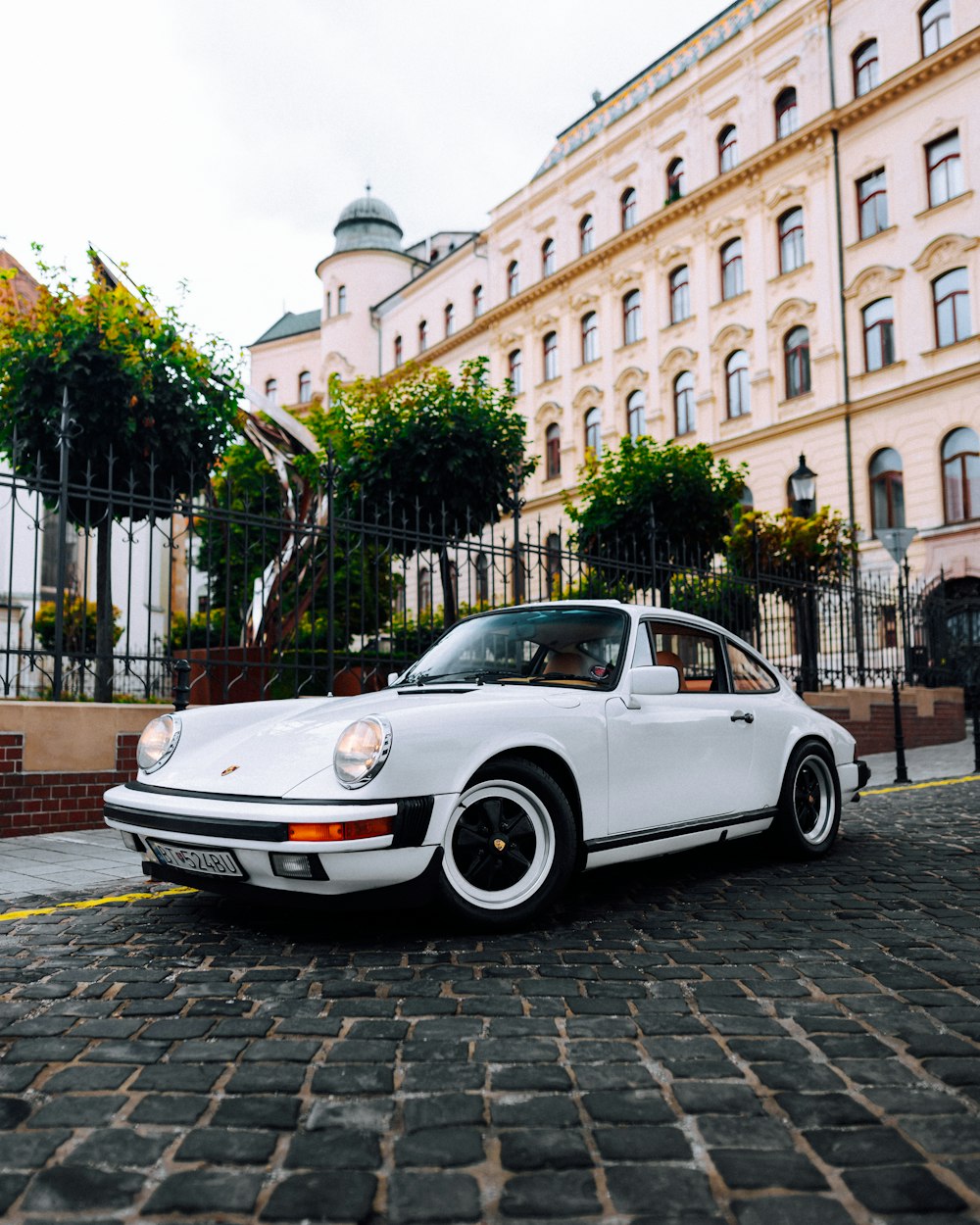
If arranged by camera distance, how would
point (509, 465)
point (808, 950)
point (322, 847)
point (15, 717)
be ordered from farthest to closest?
point (509, 465)
point (15, 717)
point (808, 950)
point (322, 847)

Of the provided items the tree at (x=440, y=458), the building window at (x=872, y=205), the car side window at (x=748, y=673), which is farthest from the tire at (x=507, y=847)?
the building window at (x=872, y=205)

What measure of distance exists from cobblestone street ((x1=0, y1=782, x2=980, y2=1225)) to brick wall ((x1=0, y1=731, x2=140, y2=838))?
2.82 metres

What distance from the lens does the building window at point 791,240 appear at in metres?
30.8

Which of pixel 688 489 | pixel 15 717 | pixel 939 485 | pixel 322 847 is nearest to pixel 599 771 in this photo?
pixel 322 847

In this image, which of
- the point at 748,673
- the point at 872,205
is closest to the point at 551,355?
the point at 872,205

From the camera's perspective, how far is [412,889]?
12.1 feet

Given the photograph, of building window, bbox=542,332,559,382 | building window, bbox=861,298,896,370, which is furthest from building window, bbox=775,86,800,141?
building window, bbox=542,332,559,382

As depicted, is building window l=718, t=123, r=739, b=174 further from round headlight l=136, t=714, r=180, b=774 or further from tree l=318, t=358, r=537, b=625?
round headlight l=136, t=714, r=180, b=774

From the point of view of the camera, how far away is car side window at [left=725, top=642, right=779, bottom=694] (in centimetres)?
560

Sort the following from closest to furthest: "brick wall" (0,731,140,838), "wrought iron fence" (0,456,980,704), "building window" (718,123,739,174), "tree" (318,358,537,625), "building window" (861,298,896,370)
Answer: "brick wall" (0,731,140,838)
"wrought iron fence" (0,456,980,704)
"tree" (318,358,537,625)
"building window" (861,298,896,370)
"building window" (718,123,739,174)

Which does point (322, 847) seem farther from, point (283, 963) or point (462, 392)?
point (462, 392)

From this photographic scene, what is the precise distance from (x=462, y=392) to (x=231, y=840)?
1449 centimetres

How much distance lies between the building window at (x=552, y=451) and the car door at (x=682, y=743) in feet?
112

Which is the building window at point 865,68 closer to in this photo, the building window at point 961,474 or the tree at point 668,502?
the building window at point 961,474
